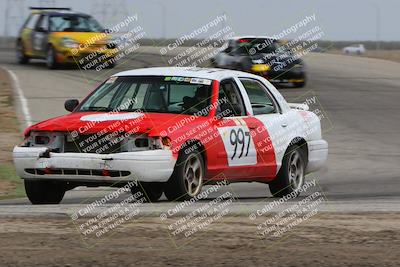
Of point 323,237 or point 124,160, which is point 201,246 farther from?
point 124,160

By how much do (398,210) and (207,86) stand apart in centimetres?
273

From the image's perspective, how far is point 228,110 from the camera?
1100cm

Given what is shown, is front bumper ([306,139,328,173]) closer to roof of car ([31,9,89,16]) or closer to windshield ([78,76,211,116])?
windshield ([78,76,211,116])

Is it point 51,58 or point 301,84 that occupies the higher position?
point 51,58

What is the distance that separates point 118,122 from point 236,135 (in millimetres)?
1512

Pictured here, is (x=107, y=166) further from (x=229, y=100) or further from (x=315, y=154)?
(x=315, y=154)

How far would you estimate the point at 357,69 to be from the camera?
1419 inches

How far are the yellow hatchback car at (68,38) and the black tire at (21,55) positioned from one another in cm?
168

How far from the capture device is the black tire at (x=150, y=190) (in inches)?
400

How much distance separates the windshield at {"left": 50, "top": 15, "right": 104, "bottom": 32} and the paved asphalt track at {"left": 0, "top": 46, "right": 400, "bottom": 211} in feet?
4.18

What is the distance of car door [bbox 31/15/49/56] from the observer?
1190 inches

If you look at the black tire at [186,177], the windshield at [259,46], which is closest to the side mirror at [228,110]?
the black tire at [186,177]

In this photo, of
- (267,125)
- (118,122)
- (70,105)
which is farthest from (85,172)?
(267,125)

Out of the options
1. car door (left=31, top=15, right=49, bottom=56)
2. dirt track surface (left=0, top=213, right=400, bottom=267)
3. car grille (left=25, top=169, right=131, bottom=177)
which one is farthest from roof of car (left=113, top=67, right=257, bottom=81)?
car door (left=31, top=15, right=49, bottom=56)
